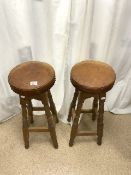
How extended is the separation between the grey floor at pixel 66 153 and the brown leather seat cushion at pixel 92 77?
1.66 ft

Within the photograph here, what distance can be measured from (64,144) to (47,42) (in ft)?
2.39

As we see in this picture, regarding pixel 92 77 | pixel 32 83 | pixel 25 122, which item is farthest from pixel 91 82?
pixel 25 122

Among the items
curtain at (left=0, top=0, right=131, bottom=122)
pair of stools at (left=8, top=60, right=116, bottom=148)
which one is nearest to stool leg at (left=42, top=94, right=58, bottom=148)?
pair of stools at (left=8, top=60, right=116, bottom=148)

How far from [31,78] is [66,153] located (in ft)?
1.94

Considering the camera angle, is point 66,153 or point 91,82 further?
point 66,153

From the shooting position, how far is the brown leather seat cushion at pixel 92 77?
58.7 inches

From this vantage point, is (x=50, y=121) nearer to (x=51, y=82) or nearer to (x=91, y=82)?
(x=51, y=82)

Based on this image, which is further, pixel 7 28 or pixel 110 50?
pixel 110 50

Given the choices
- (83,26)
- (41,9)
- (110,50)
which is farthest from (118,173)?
(41,9)

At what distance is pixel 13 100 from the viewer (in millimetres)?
1981

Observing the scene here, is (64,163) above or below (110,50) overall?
below

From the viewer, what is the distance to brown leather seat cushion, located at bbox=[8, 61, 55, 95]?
1.48 meters

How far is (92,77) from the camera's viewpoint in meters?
1.55

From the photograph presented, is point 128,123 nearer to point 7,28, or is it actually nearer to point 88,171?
point 88,171
